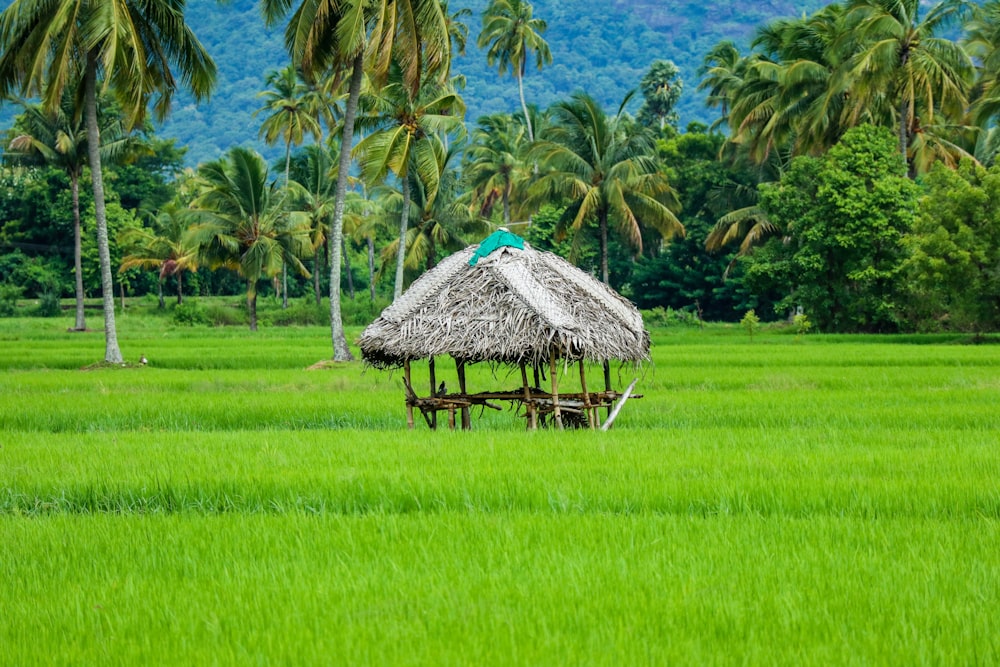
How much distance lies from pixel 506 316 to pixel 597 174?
63.9 feet

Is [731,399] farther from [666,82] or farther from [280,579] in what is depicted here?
[666,82]

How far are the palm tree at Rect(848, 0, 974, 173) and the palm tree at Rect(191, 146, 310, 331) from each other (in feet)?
54.6

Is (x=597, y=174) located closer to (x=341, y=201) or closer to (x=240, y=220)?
(x=240, y=220)

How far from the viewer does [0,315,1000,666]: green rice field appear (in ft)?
12.1

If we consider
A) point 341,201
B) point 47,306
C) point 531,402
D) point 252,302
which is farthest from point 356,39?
point 47,306

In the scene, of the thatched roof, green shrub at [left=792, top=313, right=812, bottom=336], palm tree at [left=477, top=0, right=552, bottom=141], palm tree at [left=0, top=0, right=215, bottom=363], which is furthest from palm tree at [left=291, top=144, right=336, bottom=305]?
the thatched roof

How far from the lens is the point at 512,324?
9805 mm

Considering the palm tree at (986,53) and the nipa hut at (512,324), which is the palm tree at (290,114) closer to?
the palm tree at (986,53)

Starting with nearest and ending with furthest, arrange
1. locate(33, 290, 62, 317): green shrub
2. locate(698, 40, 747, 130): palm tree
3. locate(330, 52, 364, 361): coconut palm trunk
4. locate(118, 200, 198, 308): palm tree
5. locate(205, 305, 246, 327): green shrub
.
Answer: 1. locate(330, 52, 364, 361): coconut palm trunk
2. locate(698, 40, 747, 130): palm tree
3. locate(205, 305, 246, 327): green shrub
4. locate(118, 200, 198, 308): palm tree
5. locate(33, 290, 62, 317): green shrub

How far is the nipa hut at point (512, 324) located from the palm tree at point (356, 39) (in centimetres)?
792

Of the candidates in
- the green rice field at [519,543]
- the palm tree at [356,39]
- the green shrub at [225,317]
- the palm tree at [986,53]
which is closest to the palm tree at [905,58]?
the palm tree at [986,53]

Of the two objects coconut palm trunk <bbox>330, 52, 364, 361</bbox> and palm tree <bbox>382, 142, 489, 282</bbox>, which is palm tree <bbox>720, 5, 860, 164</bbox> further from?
coconut palm trunk <bbox>330, 52, 364, 361</bbox>

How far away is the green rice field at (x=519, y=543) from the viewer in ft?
12.1

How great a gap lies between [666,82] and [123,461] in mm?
48046
